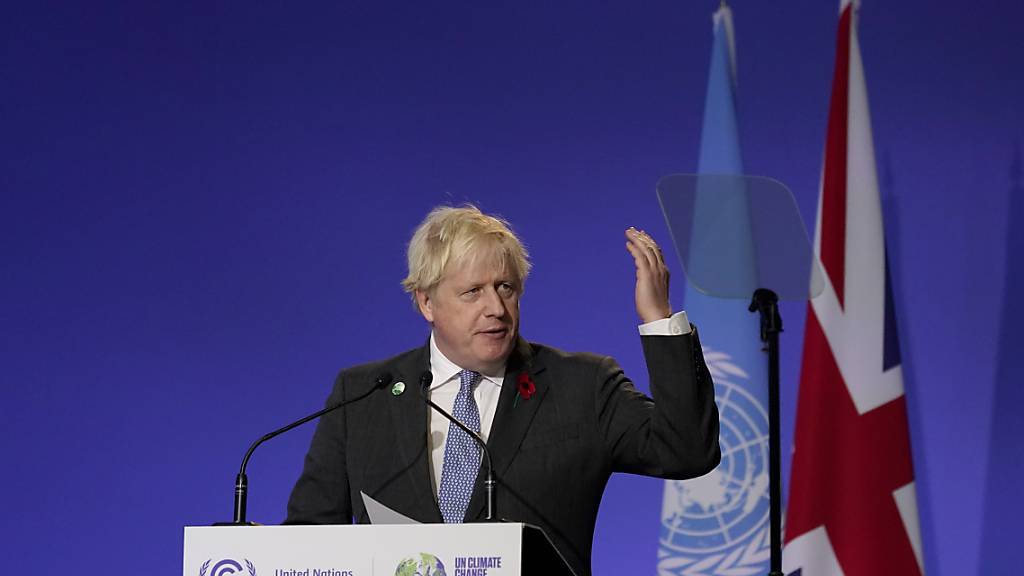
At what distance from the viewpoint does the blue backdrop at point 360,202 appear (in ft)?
12.8

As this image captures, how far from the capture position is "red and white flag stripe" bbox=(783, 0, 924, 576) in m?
3.54

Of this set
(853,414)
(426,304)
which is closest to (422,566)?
(426,304)

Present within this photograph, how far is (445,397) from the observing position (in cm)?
239

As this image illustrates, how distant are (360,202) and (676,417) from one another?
2.19 meters

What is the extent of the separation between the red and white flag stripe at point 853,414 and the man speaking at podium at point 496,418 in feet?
4.62

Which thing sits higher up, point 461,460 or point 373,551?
point 461,460

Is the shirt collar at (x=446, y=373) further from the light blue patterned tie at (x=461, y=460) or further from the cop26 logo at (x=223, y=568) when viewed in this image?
the cop26 logo at (x=223, y=568)

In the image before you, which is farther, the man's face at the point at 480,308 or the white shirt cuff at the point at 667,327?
the man's face at the point at 480,308

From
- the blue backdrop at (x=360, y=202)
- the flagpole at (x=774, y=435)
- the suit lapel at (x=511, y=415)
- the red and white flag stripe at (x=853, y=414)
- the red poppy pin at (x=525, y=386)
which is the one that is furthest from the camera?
the blue backdrop at (x=360, y=202)

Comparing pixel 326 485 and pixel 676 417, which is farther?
pixel 326 485

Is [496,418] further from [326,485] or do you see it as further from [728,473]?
[728,473]

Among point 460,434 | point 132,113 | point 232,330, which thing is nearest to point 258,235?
point 232,330

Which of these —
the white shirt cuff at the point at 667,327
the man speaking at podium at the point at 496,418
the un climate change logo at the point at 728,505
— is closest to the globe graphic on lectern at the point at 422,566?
the man speaking at podium at the point at 496,418

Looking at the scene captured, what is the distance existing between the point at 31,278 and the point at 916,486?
9.69ft
